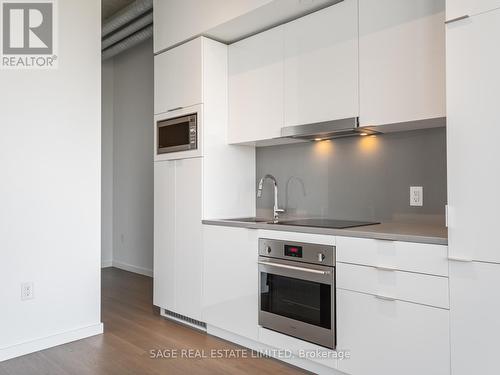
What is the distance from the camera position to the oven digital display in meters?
2.46

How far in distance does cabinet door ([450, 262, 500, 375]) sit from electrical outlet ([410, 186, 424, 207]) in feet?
2.45

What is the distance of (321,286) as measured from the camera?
2350mm

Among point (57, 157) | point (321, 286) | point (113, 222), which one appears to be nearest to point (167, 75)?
point (57, 157)

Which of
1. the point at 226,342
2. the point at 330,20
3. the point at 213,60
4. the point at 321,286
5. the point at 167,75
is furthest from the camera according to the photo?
the point at 167,75

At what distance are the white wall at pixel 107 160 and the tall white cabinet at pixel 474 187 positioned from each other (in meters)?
4.91

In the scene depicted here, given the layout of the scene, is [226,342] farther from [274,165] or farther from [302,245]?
[274,165]

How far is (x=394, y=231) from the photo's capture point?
7.07ft

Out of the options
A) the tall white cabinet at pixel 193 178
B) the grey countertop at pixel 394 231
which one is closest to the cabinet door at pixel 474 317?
the grey countertop at pixel 394 231

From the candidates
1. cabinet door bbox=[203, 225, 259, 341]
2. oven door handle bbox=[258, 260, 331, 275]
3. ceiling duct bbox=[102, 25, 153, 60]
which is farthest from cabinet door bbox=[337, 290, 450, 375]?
ceiling duct bbox=[102, 25, 153, 60]

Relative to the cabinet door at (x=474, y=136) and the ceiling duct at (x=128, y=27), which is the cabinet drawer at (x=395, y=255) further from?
the ceiling duct at (x=128, y=27)

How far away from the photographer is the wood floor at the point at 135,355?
99.0 inches

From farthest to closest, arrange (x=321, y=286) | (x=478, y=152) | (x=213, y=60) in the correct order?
(x=213, y=60), (x=321, y=286), (x=478, y=152)

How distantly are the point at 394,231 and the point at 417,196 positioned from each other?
1.67ft

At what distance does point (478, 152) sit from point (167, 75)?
99.7 inches
